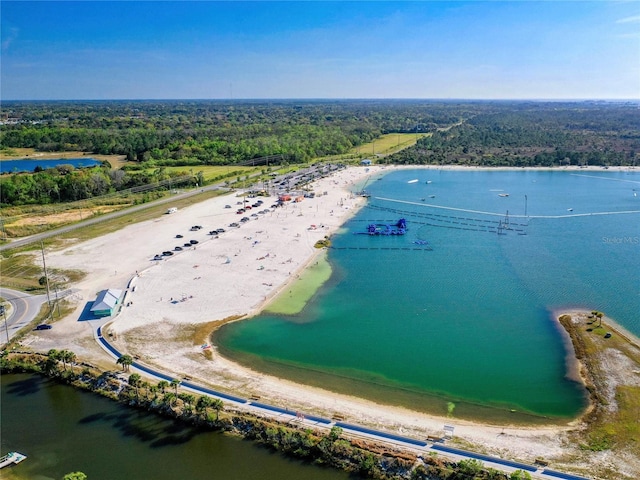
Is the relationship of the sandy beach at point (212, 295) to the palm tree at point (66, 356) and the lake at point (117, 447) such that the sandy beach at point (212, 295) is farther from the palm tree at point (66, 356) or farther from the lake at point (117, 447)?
the lake at point (117, 447)

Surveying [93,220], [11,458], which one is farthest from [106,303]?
[93,220]

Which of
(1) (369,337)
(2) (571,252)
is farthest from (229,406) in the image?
(2) (571,252)

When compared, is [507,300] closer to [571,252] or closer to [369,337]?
[369,337]

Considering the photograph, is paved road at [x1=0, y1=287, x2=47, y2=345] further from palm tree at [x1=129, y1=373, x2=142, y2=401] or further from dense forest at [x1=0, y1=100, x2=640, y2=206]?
dense forest at [x1=0, y1=100, x2=640, y2=206]

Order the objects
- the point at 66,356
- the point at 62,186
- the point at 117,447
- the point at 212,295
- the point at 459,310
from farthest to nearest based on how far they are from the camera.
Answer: the point at 62,186
the point at 212,295
the point at 459,310
the point at 66,356
the point at 117,447

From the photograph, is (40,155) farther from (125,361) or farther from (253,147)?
(125,361)

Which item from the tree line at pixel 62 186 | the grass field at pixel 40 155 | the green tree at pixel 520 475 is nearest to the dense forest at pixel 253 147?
the tree line at pixel 62 186
